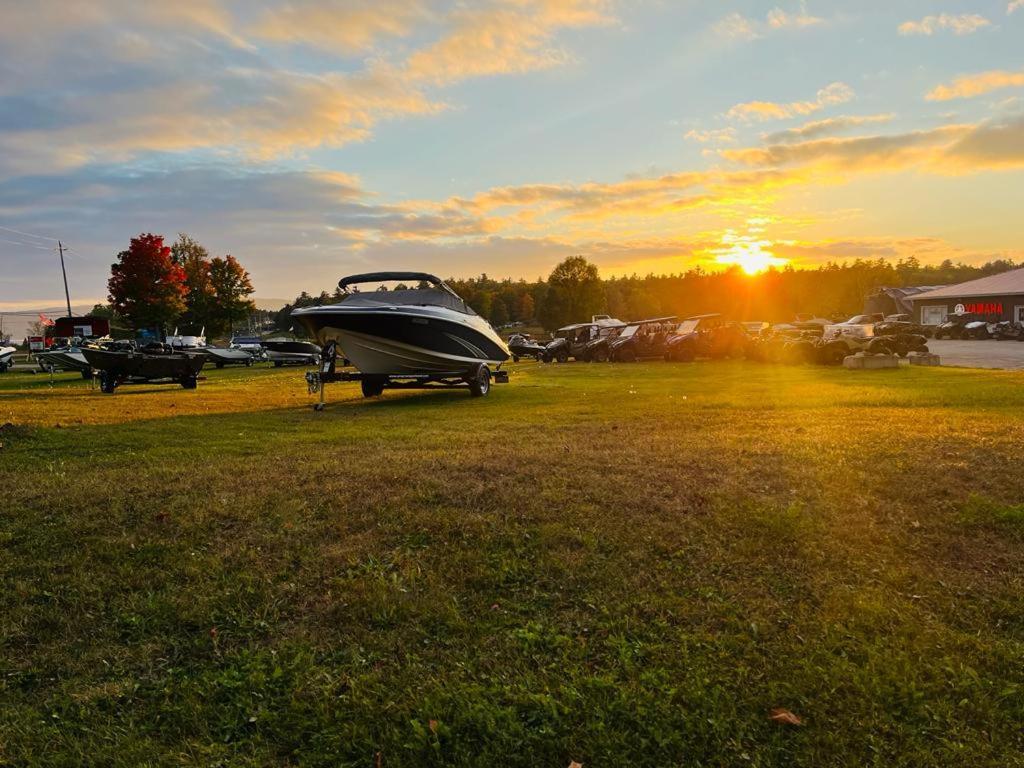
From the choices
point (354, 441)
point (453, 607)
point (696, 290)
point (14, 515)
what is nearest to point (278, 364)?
point (354, 441)

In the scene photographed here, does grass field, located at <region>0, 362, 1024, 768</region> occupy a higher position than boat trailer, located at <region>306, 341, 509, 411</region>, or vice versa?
boat trailer, located at <region>306, 341, 509, 411</region>

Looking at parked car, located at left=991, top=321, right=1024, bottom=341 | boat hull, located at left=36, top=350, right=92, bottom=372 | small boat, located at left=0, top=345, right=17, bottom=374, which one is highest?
small boat, located at left=0, top=345, right=17, bottom=374

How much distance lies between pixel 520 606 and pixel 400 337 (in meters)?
9.48

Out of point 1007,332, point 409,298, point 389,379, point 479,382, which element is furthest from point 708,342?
point 1007,332

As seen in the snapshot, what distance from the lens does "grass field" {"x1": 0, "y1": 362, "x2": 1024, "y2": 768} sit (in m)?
2.51

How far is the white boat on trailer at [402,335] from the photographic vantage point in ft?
39.3

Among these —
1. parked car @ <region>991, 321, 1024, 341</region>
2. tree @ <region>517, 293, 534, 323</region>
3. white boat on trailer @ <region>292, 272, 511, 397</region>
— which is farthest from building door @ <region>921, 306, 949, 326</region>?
white boat on trailer @ <region>292, 272, 511, 397</region>

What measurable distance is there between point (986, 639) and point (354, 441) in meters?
6.41

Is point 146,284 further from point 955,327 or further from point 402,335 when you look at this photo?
point 955,327

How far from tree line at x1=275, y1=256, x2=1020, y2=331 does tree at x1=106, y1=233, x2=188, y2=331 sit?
3190 cm

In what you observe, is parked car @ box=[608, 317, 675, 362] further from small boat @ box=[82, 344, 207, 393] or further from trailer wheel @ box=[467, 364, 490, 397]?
small boat @ box=[82, 344, 207, 393]

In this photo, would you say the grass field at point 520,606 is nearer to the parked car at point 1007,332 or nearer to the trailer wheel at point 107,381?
the trailer wheel at point 107,381

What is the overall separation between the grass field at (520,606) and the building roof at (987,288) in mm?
47317

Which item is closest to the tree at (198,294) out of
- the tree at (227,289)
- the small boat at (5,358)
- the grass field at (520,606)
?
the tree at (227,289)
